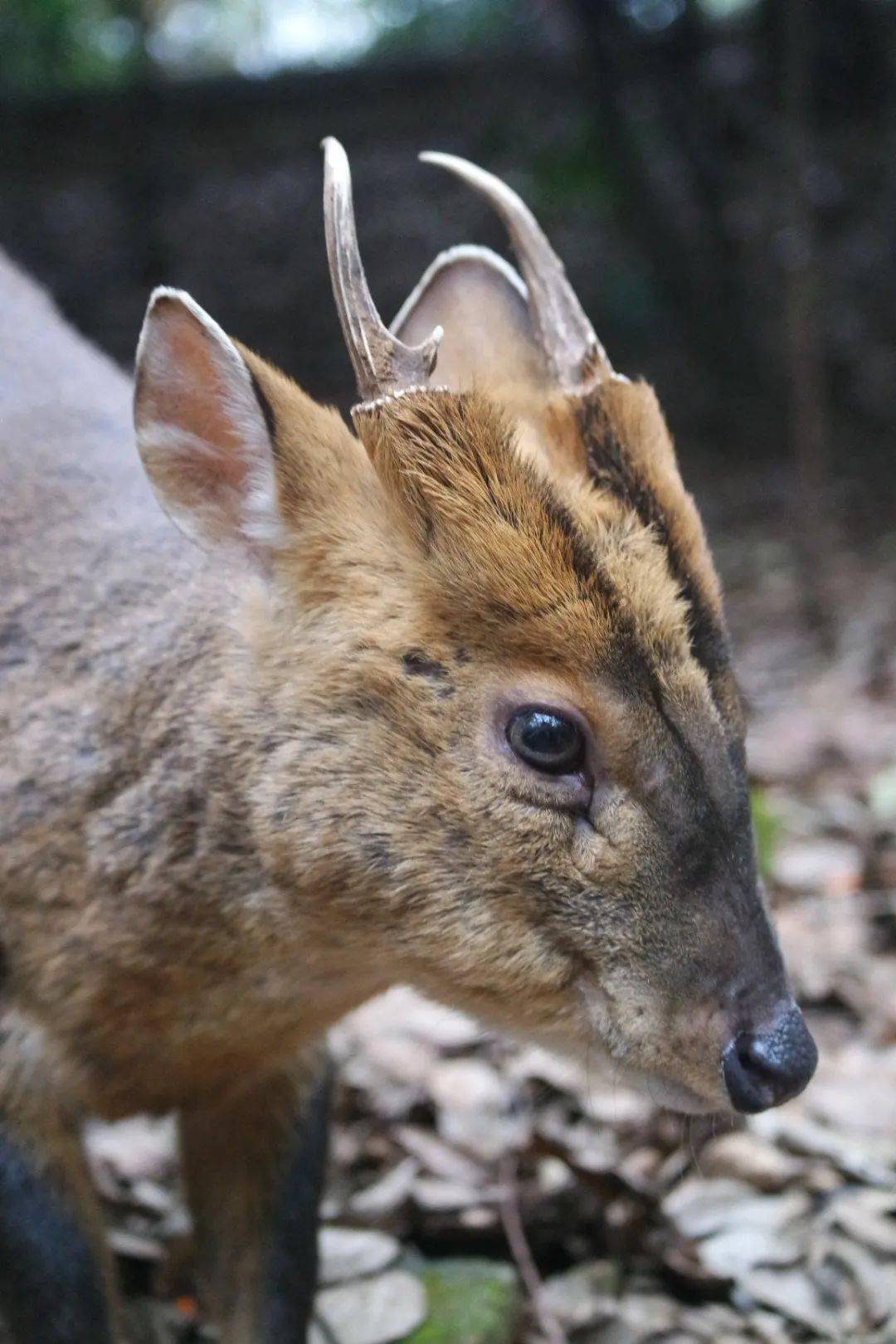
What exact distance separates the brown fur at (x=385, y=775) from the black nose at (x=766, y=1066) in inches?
1.6

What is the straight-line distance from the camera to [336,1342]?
3725 millimetres

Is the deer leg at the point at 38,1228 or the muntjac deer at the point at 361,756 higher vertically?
the muntjac deer at the point at 361,756

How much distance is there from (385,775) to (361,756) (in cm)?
6

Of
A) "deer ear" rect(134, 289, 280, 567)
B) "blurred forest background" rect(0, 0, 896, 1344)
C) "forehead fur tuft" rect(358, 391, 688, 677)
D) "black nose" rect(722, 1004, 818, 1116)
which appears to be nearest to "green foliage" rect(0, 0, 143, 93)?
"blurred forest background" rect(0, 0, 896, 1344)

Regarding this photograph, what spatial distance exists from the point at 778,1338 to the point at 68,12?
1352 centimetres

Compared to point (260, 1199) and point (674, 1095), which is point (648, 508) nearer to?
point (674, 1095)

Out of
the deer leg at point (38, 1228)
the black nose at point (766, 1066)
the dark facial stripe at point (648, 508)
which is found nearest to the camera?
the black nose at point (766, 1066)

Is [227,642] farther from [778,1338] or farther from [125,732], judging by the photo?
[778,1338]

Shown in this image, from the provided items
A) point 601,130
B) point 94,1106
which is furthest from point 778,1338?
point 601,130

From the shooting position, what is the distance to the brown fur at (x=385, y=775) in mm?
2748

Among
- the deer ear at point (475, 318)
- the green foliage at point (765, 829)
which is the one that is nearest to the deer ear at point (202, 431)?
the deer ear at point (475, 318)

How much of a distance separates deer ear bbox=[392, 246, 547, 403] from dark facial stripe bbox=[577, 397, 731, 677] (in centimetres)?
40

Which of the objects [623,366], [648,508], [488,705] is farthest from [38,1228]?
[623,366]

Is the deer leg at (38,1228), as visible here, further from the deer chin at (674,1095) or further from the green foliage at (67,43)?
the green foliage at (67,43)
